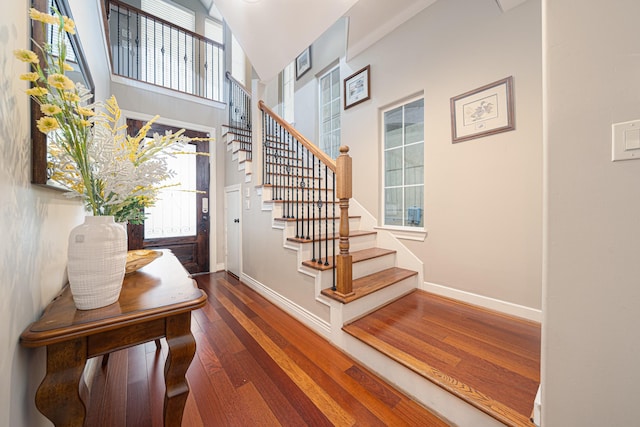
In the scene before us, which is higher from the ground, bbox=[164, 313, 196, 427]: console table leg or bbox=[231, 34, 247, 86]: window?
bbox=[231, 34, 247, 86]: window

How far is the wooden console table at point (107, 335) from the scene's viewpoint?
63 centimetres

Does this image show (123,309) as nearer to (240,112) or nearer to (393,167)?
(393,167)

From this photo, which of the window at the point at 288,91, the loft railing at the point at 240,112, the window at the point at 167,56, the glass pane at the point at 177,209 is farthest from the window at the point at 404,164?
the window at the point at 167,56

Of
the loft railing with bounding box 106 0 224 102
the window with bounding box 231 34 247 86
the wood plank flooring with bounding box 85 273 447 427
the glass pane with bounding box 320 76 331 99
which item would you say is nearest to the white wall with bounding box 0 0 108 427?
the wood plank flooring with bounding box 85 273 447 427

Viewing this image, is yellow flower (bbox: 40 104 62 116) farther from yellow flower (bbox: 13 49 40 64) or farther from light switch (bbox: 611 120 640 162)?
light switch (bbox: 611 120 640 162)

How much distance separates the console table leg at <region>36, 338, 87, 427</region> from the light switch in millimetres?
1745

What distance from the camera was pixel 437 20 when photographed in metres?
2.27

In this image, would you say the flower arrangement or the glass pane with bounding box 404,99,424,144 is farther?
the glass pane with bounding box 404,99,424,144

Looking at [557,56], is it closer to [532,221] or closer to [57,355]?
[532,221]

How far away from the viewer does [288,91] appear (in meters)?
4.56

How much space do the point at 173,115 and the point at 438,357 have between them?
4.33 meters

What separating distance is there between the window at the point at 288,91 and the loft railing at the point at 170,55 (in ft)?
3.82

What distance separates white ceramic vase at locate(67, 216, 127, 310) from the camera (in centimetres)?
72

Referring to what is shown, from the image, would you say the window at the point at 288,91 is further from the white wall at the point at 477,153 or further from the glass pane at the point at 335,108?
the white wall at the point at 477,153
